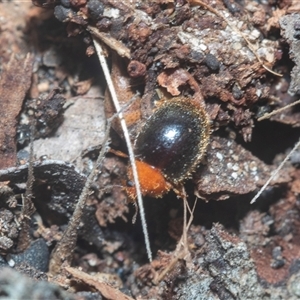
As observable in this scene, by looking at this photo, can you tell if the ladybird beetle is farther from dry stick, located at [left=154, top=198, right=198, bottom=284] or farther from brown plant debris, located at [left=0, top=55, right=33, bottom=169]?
brown plant debris, located at [left=0, top=55, right=33, bottom=169]

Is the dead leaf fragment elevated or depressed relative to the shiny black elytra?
depressed

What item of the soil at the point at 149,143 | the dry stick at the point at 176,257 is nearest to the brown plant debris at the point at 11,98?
the soil at the point at 149,143

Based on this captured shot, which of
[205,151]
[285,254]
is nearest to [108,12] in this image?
[205,151]

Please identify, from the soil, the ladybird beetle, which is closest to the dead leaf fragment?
the soil

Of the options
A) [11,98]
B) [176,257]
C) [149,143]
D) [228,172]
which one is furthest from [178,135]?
[11,98]

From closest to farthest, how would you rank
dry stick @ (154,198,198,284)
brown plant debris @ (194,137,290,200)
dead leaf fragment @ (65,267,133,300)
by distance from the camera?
dead leaf fragment @ (65,267,133,300) < dry stick @ (154,198,198,284) < brown plant debris @ (194,137,290,200)

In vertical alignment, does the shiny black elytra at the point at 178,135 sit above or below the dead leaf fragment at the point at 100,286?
above

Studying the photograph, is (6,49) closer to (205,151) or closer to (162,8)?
(162,8)

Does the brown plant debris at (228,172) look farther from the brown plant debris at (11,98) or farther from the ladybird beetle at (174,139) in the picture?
the brown plant debris at (11,98)

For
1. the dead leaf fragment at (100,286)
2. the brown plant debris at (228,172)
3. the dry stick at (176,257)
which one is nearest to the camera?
the dead leaf fragment at (100,286)

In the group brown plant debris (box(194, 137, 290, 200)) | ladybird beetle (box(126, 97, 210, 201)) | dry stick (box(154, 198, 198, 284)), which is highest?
ladybird beetle (box(126, 97, 210, 201))
